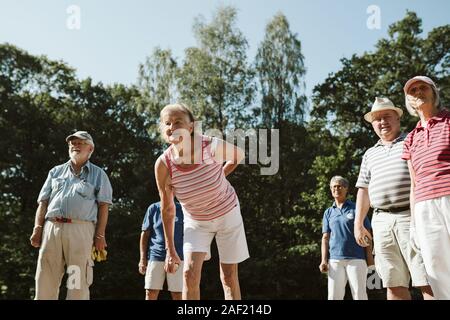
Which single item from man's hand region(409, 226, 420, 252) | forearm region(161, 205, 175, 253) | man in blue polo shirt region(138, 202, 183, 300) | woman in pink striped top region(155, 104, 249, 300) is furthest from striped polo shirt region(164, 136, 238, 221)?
man in blue polo shirt region(138, 202, 183, 300)

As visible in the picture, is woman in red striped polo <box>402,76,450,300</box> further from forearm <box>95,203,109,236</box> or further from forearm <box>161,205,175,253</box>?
forearm <box>95,203,109,236</box>

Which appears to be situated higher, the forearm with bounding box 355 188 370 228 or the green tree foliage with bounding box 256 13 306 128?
the green tree foliage with bounding box 256 13 306 128

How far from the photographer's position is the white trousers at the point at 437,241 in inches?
117

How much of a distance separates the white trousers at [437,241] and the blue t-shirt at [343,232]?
8.82 feet

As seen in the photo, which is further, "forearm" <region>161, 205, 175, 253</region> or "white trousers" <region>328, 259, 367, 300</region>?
"white trousers" <region>328, 259, 367, 300</region>

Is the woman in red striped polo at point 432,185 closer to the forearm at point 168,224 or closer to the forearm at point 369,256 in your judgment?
the forearm at point 168,224

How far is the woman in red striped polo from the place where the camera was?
298 centimetres

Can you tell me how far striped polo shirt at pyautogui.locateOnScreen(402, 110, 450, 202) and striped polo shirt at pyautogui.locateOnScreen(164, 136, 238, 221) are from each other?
131cm

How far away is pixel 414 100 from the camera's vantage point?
3.45 meters

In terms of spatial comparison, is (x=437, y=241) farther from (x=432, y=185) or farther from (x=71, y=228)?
(x=71, y=228)

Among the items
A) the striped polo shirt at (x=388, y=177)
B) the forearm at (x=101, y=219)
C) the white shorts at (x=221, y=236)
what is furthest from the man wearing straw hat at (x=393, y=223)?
the forearm at (x=101, y=219)

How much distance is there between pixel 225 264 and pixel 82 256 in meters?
1.80

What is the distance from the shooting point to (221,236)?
3.52 m

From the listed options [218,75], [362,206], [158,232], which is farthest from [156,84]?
[362,206]
